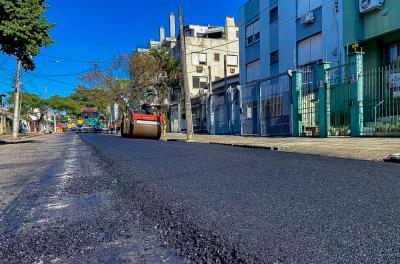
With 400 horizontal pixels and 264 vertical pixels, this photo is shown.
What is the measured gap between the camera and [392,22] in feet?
52.1

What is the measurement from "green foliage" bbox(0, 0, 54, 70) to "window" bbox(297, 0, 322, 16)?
504 inches

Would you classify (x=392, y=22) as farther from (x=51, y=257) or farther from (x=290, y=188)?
(x=51, y=257)

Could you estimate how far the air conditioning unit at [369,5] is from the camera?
16125 millimetres

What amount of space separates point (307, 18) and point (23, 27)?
44.5ft

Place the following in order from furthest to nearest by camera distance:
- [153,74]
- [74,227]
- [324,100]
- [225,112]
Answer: [153,74], [225,112], [324,100], [74,227]

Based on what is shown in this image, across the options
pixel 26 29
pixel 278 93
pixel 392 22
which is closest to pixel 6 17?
pixel 26 29

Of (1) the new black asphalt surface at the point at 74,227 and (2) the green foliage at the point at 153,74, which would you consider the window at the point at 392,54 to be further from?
(2) the green foliage at the point at 153,74

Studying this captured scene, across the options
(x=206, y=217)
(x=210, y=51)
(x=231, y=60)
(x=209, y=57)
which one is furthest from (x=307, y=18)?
(x=210, y=51)

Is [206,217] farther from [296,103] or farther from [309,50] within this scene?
[309,50]

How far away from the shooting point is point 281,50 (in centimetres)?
2367

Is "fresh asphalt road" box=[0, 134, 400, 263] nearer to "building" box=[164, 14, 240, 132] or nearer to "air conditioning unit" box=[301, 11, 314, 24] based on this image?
"air conditioning unit" box=[301, 11, 314, 24]

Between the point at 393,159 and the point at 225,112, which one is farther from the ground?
the point at 225,112

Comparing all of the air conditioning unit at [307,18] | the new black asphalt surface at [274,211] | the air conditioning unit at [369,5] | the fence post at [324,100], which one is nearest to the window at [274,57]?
the air conditioning unit at [307,18]

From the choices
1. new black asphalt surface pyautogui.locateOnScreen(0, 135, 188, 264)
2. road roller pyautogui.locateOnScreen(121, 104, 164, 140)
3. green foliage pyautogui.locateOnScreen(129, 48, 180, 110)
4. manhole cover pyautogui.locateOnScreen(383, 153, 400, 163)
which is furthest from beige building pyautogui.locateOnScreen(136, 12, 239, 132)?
new black asphalt surface pyautogui.locateOnScreen(0, 135, 188, 264)
